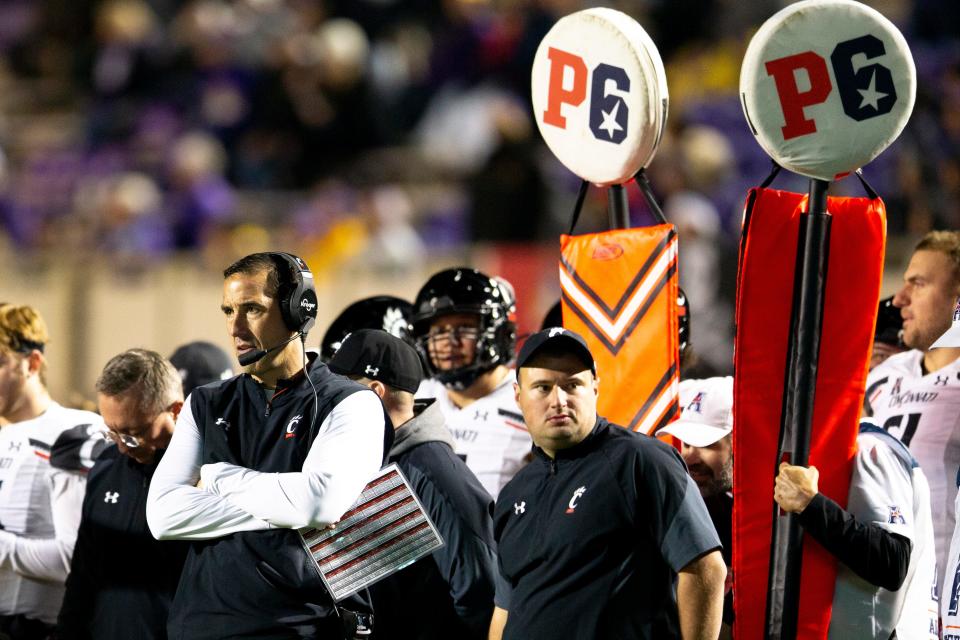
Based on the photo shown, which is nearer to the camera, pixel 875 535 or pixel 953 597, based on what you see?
pixel 875 535

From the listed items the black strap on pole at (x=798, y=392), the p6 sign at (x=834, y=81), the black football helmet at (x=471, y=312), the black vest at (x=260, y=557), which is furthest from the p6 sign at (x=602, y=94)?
the black vest at (x=260, y=557)

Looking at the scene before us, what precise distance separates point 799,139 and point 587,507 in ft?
4.36

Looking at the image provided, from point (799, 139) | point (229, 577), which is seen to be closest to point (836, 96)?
point (799, 139)

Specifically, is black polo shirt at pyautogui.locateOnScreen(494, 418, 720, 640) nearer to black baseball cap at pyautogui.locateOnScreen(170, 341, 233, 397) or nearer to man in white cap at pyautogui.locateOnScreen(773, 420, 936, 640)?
man in white cap at pyautogui.locateOnScreen(773, 420, 936, 640)

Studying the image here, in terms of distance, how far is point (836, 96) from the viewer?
4613mm

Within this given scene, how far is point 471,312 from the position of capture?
6441mm

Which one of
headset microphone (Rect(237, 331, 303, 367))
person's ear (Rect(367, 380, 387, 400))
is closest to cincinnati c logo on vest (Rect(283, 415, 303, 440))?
headset microphone (Rect(237, 331, 303, 367))

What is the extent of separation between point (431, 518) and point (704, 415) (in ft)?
3.20

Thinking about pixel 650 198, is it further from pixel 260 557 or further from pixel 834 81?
pixel 260 557

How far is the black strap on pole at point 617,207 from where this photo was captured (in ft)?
18.0

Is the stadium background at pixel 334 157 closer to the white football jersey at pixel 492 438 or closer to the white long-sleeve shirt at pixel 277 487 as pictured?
the white football jersey at pixel 492 438

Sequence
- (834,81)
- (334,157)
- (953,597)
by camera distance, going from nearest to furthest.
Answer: (834,81) → (953,597) → (334,157)

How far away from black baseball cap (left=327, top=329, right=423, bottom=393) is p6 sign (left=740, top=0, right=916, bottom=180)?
1.51 metres

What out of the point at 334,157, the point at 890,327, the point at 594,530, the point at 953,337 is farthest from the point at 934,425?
the point at 334,157
